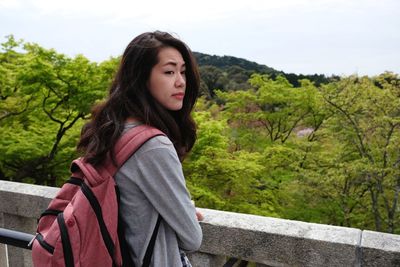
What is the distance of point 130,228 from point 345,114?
13351 mm

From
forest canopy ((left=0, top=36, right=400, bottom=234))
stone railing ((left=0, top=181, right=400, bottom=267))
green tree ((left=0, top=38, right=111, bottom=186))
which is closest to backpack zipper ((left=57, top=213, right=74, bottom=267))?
stone railing ((left=0, top=181, right=400, bottom=267))

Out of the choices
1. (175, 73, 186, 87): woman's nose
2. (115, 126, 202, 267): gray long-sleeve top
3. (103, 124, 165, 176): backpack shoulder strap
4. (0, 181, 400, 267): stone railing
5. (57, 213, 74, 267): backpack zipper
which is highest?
(175, 73, 186, 87): woman's nose

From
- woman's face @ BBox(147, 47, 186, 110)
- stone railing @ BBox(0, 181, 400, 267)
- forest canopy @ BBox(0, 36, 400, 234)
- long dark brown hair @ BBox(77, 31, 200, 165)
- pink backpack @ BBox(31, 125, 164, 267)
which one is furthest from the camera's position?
forest canopy @ BBox(0, 36, 400, 234)

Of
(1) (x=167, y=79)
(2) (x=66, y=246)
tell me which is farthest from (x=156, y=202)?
(1) (x=167, y=79)

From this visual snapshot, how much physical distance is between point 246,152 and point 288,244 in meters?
10.9

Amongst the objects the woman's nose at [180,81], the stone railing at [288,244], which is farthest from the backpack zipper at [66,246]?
the stone railing at [288,244]

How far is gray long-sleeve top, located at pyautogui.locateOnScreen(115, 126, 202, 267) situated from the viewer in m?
1.39

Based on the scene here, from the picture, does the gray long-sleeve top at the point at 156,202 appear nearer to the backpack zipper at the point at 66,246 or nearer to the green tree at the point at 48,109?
the backpack zipper at the point at 66,246

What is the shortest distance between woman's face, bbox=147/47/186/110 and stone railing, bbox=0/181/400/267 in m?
0.98

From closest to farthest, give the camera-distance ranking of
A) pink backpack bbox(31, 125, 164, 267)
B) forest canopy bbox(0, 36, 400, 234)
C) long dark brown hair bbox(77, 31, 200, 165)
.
Answer: pink backpack bbox(31, 125, 164, 267) → long dark brown hair bbox(77, 31, 200, 165) → forest canopy bbox(0, 36, 400, 234)

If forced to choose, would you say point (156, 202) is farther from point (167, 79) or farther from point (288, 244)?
point (288, 244)

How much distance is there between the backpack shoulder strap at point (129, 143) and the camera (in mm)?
1392

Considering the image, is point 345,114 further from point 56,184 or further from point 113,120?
point 113,120

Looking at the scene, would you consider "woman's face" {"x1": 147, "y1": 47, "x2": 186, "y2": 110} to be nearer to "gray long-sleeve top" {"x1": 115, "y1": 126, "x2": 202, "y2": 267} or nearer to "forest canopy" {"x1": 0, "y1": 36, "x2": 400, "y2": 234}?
"gray long-sleeve top" {"x1": 115, "y1": 126, "x2": 202, "y2": 267}
